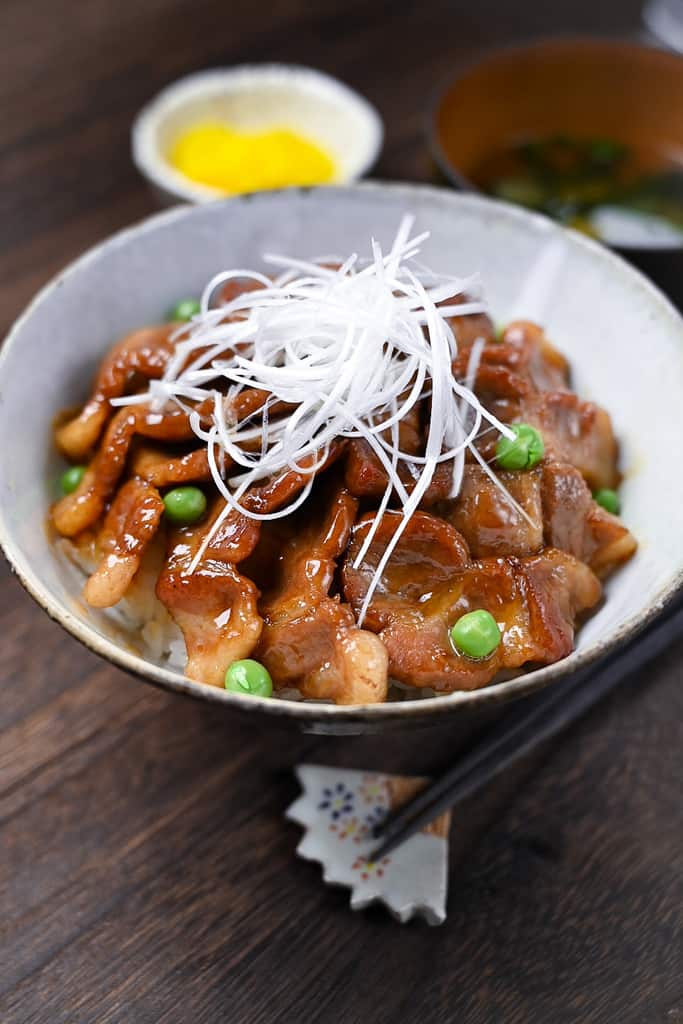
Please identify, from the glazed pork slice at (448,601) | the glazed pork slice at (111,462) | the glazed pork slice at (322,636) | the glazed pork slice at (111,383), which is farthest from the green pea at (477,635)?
the glazed pork slice at (111,383)

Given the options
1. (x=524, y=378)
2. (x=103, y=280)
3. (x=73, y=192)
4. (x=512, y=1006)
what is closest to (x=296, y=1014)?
(x=512, y=1006)

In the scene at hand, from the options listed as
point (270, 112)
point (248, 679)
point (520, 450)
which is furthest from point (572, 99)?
point (248, 679)

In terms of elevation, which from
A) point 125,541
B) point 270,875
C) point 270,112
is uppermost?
point 270,112

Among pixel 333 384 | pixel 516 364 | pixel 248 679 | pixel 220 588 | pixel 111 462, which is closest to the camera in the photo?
pixel 248 679

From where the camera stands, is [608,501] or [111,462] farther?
[608,501]

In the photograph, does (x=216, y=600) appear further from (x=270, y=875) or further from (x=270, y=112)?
(x=270, y=112)

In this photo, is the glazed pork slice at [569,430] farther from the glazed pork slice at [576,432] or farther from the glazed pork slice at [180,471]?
the glazed pork slice at [180,471]
